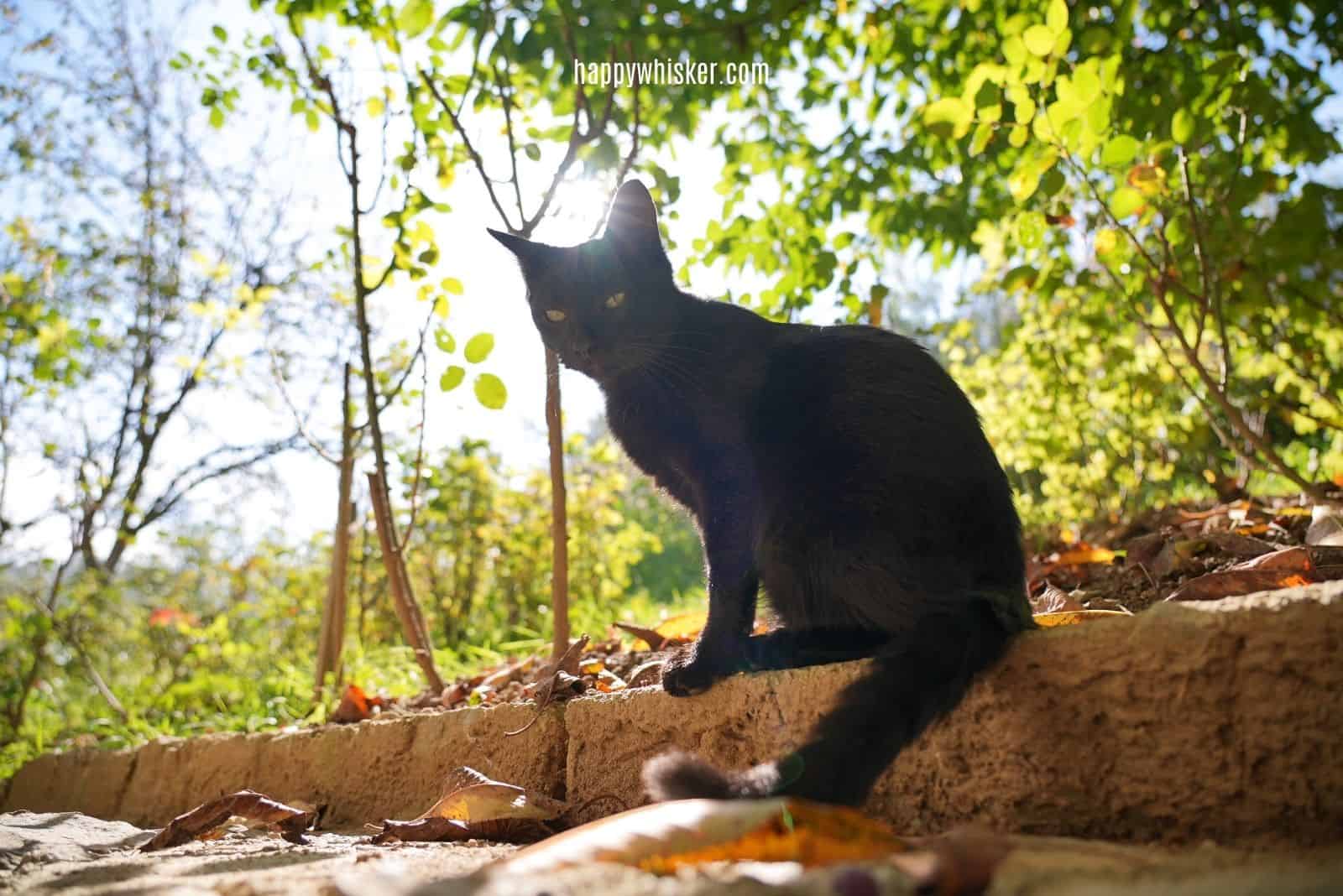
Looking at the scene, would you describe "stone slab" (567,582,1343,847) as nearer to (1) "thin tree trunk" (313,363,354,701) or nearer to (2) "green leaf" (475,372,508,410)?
(2) "green leaf" (475,372,508,410)

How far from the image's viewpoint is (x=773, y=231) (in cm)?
412

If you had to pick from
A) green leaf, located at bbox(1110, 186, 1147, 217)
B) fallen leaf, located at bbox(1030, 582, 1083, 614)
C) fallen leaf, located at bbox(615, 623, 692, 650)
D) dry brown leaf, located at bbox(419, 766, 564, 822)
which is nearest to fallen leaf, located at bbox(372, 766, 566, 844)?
dry brown leaf, located at bbox(419, 766, 564, 822)

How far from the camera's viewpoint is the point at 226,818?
6.32 feet

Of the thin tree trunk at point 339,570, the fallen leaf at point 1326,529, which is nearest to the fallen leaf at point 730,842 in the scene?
the fallen leaf at point 1326,529

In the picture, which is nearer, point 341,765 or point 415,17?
point 341,765

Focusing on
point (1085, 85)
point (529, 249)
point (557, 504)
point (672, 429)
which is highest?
point (1085, 85)

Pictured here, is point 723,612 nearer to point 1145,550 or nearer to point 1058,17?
point 1145,550

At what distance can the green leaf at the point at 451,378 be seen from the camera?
2.41 meters

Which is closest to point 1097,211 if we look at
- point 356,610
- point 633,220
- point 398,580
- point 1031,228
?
point 1031,228

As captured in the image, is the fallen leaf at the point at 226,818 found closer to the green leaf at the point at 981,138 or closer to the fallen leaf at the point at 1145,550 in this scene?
the fallen leaf at the point at 1145,550

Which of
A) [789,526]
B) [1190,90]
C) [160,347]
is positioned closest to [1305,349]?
[1190,90]

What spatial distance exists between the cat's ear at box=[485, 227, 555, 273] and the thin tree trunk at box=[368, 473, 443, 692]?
3.06 ft

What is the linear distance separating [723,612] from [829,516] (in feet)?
1.18

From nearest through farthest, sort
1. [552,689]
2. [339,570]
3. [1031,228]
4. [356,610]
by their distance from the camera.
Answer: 1. [552,689]
2. [1031,228]
3. [339,570]
4. [356,610]
